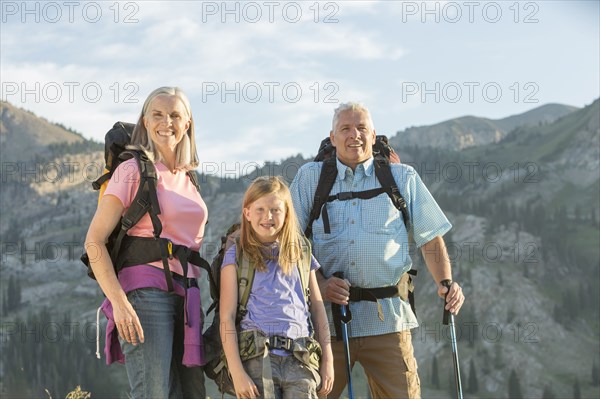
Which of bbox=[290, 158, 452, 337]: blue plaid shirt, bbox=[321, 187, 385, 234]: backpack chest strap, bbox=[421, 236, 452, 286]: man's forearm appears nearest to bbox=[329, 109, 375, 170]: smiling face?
bbox=[290, 158, 452, 337]: blue plaid shirt

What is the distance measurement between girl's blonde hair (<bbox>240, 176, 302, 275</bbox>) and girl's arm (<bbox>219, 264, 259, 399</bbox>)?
210 millimetres

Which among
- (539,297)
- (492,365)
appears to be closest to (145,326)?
(492,365)

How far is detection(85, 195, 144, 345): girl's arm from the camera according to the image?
211 inches

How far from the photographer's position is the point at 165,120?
5.86 metres

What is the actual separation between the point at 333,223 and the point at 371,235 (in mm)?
399

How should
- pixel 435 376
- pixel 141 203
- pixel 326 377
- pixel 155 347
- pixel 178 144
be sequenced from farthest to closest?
1. pixel 435 376
2. pixel 178 144
3. pixel 326 377
4. pixel 141 203
5. pixel 155 347

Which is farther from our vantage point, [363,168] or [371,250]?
[363,168]

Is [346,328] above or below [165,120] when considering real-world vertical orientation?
below

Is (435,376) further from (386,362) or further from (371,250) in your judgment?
(371,250)

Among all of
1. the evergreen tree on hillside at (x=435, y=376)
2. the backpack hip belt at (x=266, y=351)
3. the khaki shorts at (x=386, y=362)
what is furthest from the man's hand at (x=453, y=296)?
the evergreen tree on hillside at (x=435, y=376)

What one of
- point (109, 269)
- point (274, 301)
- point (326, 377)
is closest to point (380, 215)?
point (274, 301)

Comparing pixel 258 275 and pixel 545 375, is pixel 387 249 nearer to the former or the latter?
pixel 258 275

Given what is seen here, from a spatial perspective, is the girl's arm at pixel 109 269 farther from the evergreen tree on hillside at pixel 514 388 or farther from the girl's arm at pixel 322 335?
the evergreen tree on hillside at pixel 514 388

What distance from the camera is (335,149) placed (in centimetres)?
777
